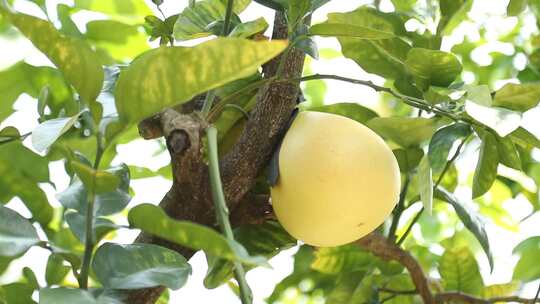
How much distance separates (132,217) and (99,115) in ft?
0.24

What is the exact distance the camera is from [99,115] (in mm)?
521

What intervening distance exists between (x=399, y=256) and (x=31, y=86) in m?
0.45

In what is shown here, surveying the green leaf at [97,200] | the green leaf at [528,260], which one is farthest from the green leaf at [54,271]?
the green leaf at [528,260]

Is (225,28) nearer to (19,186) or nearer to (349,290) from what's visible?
(19,186)

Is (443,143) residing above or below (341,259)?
above

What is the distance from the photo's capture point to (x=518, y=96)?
699mm

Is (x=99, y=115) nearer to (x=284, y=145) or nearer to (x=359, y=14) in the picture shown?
(x=284, y=145)

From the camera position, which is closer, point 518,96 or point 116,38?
point 518,96

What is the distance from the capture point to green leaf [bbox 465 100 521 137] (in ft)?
1.81

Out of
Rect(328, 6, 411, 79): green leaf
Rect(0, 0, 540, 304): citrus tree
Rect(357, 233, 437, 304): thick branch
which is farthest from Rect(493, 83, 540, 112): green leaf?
Rect(357, 233, 437, 304): thick branch

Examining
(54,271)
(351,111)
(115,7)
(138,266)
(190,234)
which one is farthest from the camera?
(115,7)

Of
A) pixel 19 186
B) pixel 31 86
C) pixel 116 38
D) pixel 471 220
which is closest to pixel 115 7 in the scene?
pixel 116 38

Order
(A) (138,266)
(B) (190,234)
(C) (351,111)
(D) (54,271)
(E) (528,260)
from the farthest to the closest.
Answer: (E) (528,260)
(C) (351,111)
(D) (54,271)
(A) (138,266)
(B) (190,234)

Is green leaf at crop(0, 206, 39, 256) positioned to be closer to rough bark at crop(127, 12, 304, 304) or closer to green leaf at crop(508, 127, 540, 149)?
rough bark at crop(127, 12, 304, 304)
